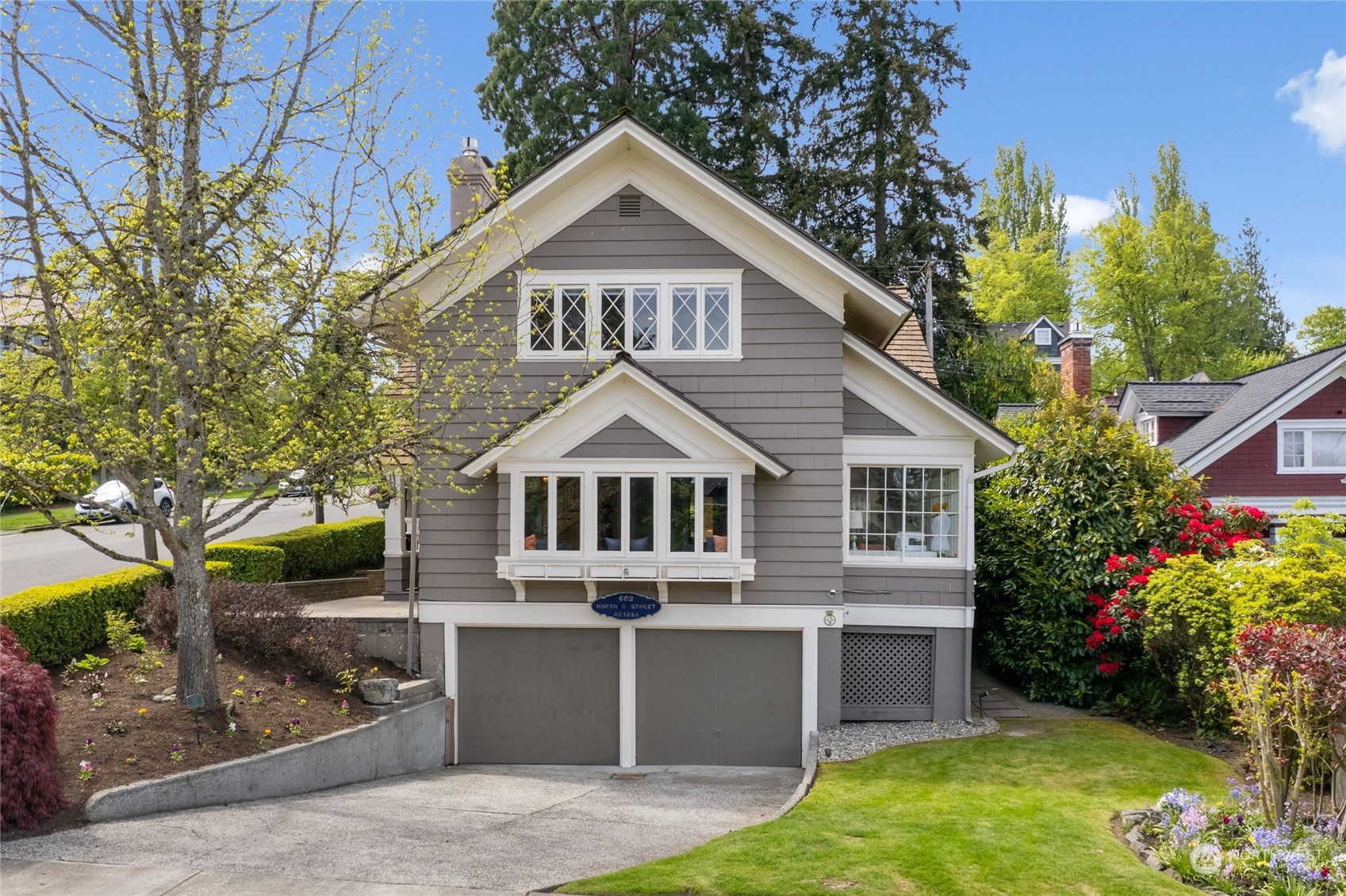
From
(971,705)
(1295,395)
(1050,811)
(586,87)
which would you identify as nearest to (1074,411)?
(971,705)

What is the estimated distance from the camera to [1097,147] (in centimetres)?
2512

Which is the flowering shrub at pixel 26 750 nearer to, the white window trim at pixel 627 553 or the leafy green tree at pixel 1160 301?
the white window trim at pixel 627 553

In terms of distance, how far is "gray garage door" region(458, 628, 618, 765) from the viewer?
1223cm

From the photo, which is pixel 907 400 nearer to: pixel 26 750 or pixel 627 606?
pixel 627 606

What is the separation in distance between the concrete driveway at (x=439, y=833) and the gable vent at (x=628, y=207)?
290 inches

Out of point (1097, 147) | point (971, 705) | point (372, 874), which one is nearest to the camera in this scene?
point (372, 874)

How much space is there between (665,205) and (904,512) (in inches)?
212

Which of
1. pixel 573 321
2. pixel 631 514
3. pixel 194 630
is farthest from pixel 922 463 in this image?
pixel 194 630

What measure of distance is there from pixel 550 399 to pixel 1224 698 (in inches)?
367

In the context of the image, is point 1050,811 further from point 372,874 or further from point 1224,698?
point 372,874

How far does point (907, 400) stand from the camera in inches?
485

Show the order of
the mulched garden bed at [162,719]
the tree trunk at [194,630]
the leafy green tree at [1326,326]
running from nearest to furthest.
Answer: the mulched garden bed at [162,719], the tree trunk at [194,630], the leafy green tree at [1326,326]

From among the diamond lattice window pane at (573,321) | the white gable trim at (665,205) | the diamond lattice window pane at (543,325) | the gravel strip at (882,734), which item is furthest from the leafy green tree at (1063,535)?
the diamond lattice window pane at (543,325)

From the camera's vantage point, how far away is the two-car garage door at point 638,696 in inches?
477
